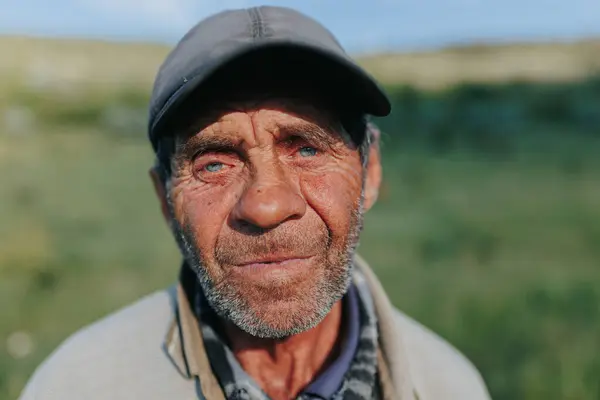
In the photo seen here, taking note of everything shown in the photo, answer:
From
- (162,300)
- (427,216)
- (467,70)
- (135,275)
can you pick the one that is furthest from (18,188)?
(467,70)

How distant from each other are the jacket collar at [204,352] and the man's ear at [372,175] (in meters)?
0.32

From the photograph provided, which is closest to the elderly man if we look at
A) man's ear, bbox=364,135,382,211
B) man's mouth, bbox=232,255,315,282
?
man's mouth, bbox=232,255,315,282

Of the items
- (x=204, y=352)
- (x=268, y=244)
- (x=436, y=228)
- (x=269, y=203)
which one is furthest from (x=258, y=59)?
(x=436, y=228)

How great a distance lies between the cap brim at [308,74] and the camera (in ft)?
6.43

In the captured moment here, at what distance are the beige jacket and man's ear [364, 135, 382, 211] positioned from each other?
237mm

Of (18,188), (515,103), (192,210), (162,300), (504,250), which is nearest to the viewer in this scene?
(192,210)

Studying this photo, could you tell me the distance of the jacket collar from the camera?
6.92 feet

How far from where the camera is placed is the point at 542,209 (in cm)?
1061

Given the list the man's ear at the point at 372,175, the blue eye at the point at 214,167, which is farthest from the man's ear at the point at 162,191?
the man's ear at the point at 372,175

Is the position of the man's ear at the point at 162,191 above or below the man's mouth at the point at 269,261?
above

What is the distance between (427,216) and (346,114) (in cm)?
845

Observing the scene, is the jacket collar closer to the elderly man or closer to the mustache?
the elderly man

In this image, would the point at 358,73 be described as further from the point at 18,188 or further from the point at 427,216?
the point at 18,188

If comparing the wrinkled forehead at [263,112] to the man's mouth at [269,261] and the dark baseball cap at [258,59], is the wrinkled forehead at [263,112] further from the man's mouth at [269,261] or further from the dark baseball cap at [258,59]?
the man's mouth at [269,261]
